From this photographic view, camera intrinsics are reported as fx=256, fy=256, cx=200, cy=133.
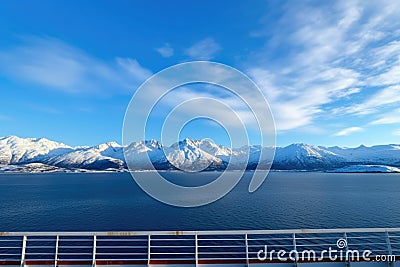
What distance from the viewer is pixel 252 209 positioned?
4712 centimetres

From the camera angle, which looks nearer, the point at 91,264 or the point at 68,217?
the point at 91,264

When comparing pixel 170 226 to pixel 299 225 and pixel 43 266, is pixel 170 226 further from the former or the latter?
pixel 43 266

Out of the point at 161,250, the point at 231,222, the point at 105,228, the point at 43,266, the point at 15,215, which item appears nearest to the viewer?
the point at 43,266

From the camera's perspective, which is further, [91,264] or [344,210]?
[344,210]

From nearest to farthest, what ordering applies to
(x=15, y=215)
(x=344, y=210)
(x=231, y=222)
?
(x=231, y=222) < (x=15, y=215) < (x=344, y=210)

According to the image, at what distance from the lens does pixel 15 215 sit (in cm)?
4331

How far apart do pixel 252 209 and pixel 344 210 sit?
16554 mm

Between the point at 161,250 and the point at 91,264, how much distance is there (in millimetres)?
18096

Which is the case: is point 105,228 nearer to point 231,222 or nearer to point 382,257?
point 231,222

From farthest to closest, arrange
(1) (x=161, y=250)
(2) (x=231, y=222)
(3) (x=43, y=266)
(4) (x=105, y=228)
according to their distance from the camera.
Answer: (2) (x=231, y=222), (4) (x=105, y=228), (1) (x=161, y=250), (3) (x=43, y=266)

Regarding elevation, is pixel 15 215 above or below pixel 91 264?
below

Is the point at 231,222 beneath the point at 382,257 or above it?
beneath

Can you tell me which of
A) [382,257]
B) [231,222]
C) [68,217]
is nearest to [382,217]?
[231,222]

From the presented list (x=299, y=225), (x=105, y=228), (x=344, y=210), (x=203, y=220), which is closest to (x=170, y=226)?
(x=203, y=220)
